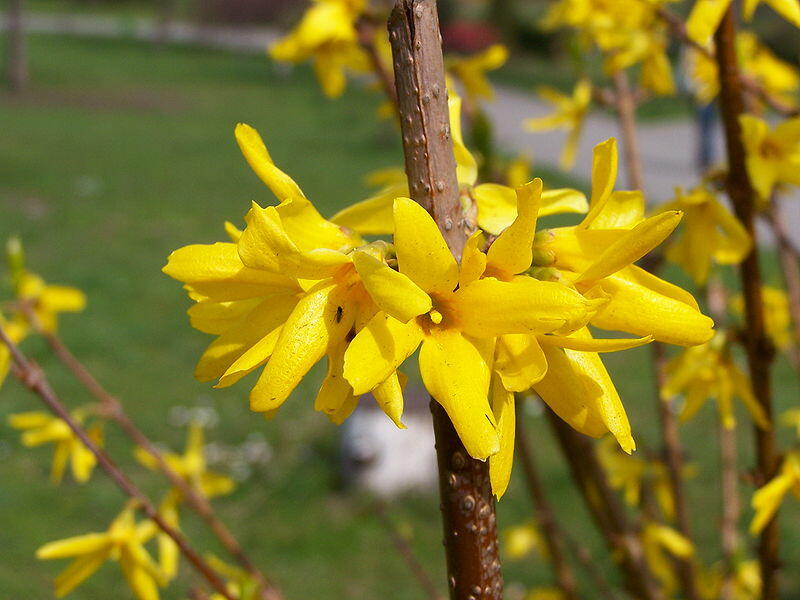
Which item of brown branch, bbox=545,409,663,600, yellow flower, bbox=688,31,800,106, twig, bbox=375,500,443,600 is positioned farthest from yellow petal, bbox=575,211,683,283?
yellow flower, bbox=688,31,800,106

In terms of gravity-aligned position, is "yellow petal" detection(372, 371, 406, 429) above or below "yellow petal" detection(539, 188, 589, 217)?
below

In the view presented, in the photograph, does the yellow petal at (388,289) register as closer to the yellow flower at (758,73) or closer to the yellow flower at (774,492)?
the yellow flower at (774,492)

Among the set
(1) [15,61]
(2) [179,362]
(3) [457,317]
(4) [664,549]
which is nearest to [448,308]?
(3) [457,317]

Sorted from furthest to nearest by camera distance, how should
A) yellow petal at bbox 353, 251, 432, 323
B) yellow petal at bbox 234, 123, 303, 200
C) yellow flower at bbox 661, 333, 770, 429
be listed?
1. yellow flower at bbox 661, 333, 770, 429
2. yellow petal at bbox 234, 123, 303, 200
3. yellow petal at bbox 353, 251, 432, 323

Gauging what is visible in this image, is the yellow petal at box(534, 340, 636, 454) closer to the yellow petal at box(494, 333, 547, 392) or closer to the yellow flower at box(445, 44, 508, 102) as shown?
the yellow petal at box(494, 333, 547, 392)

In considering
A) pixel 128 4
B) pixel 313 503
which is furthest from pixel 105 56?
pixel 313 503

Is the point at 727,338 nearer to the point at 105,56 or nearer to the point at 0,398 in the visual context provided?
the point at 0,398
